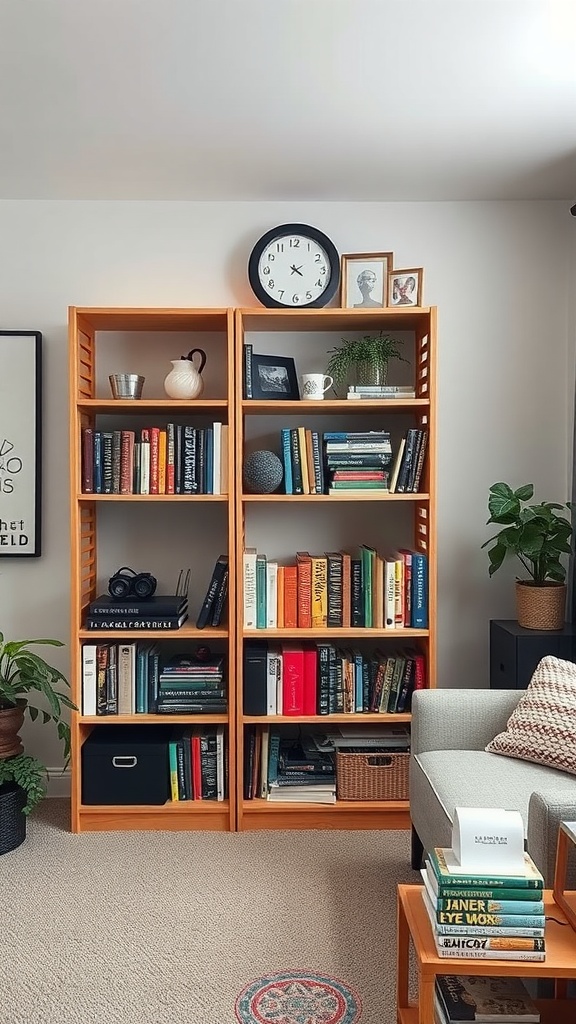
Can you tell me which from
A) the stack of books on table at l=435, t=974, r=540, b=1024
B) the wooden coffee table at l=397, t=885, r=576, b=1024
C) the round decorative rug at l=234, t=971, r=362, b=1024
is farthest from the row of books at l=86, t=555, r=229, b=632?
the stack of books on table at l=435, t=974, r=540, b=1024

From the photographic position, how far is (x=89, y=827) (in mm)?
3352

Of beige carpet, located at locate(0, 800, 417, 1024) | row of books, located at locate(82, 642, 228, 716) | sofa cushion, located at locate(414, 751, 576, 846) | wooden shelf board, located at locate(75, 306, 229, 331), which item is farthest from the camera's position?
row of books, located at locate(82, 642, 228, 716)

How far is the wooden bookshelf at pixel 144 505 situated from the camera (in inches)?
130

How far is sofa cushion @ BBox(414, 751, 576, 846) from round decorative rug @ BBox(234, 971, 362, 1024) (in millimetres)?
472

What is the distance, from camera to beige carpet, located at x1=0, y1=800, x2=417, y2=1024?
2242 millimetres

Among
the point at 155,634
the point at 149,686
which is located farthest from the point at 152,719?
the point at 155,634

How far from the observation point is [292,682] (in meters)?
3.39

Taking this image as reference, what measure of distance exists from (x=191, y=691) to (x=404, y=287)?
1819 millimetres

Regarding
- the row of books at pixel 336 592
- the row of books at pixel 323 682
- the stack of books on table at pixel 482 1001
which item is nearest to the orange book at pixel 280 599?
the row of books at pixel 336 592

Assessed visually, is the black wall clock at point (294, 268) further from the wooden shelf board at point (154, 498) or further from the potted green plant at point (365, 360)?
the wooden shelf board at point (154, 498)

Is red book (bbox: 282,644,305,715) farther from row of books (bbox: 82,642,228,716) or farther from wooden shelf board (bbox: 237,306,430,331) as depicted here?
wooden shelf board (bbox: 237,306,430,331)

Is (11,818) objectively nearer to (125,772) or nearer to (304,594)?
(125,772)

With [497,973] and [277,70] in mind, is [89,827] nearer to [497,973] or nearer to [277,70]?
[497,973]

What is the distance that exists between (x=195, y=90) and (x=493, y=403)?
1795 millimetres
